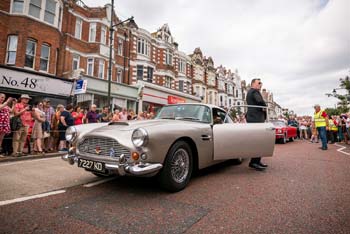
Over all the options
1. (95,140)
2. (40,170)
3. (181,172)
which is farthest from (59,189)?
(181,172)

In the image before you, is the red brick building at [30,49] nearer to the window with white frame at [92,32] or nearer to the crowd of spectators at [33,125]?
the window with white frame at [92,32]

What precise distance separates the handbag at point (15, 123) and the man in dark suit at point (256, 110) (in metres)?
6.65

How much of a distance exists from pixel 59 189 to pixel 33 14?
45.9 feet

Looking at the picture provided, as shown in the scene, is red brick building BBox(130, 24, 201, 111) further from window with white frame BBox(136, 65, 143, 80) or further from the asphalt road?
the asphalt road

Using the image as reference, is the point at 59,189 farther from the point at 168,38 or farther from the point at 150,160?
the point at 168,38

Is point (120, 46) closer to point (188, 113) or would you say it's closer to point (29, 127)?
point (29, 127)

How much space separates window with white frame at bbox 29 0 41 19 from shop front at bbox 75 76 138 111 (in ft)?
15.4

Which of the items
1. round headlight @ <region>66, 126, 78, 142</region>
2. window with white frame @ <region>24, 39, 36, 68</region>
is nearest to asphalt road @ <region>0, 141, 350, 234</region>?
round headlight @ <region>66, 126, 78, 142</region>

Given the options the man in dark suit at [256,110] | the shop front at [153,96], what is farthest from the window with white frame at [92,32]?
the man in dark suit at [256,110]

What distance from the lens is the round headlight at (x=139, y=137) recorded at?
265 cm

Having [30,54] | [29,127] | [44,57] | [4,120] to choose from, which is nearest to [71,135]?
[4,120]

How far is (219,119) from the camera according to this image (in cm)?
436

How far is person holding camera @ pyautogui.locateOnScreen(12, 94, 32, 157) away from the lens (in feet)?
19.4

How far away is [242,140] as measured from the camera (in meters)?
3.94
